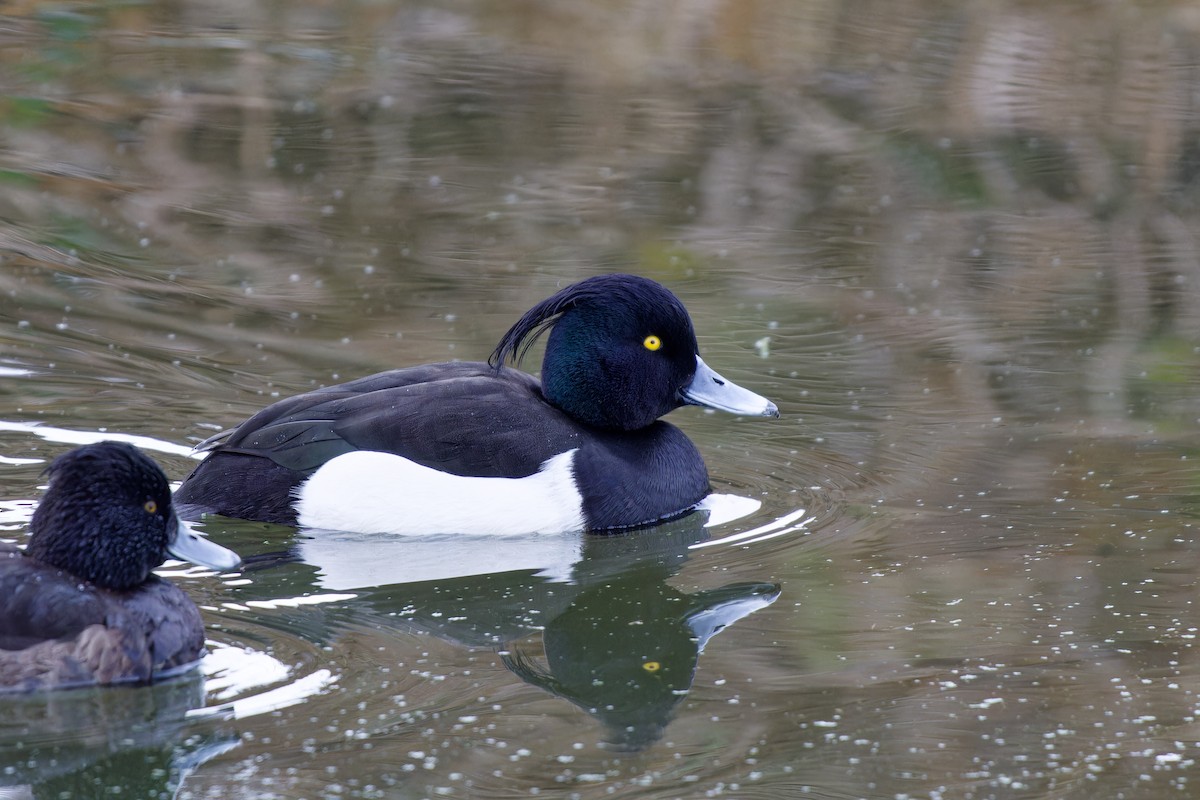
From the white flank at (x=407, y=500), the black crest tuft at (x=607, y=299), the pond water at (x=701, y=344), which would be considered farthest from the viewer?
the black crest tuft at (x=607, y=299)

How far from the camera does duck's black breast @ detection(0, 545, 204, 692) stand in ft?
15.9

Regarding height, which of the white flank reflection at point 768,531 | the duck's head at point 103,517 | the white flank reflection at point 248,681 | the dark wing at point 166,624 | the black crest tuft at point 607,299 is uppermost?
the black crest tuft at point 607,299

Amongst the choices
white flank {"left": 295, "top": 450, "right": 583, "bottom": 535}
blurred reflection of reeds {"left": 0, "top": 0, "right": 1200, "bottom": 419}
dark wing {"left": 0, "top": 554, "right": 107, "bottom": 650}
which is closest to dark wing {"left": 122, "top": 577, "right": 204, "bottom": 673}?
dark wing {"left": 0, "top": 554, "right": 107, "bottom": 650}

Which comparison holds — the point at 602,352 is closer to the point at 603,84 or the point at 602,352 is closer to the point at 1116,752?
the point at 1116,752

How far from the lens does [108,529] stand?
16.8 ft

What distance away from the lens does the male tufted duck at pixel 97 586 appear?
16.0 feet

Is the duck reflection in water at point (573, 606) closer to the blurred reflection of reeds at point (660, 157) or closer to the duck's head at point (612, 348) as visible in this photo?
the duck's head at point (612, 348)

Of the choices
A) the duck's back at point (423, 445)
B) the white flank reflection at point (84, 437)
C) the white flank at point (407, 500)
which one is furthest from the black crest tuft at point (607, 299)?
the white flank reflection at point (84, 437)

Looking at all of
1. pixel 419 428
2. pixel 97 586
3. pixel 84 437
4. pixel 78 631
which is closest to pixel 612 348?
pixel 419 428

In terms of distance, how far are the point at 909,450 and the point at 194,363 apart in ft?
11.8

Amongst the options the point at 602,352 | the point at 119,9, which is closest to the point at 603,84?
A: the point at 119,9

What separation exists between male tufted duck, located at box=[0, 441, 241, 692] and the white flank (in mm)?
1260

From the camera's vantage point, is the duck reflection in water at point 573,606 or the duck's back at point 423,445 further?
the duck's back at point 423,445

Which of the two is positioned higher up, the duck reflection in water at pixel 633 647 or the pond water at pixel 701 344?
the pond water at pixel 701 344
